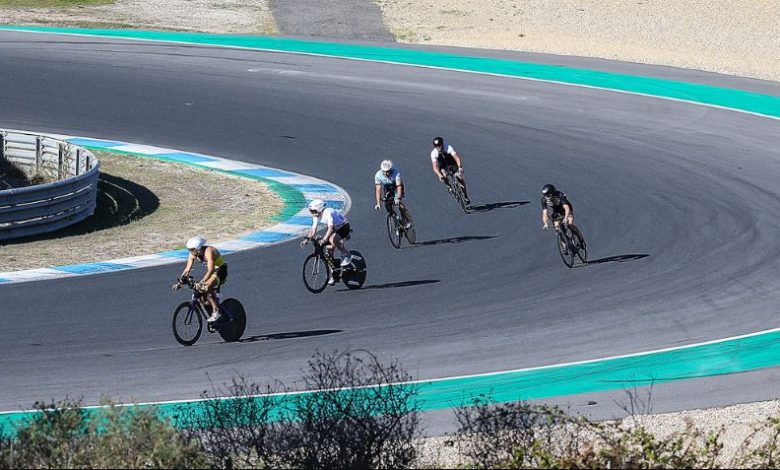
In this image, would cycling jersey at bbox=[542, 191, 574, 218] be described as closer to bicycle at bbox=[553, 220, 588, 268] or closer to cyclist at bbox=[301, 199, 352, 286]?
bicycle at bbox=[553, 220, 588, 268]

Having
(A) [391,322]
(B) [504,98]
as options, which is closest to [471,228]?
(A) [391,322]

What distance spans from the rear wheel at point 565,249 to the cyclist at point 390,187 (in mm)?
2930

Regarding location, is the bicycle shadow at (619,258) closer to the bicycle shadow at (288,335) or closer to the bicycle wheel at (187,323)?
the bicycle shadow at (288,335)

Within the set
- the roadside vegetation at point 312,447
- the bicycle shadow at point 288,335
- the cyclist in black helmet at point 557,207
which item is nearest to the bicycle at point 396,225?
the cyclist in black helmet at point 557,207

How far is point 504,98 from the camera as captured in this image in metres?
36.9

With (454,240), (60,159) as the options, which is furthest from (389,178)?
(60,159)

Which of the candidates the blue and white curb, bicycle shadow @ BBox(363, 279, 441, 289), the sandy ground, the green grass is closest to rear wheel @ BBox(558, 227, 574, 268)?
bicycle shadow @ BBox(363, 279, 441, 289)

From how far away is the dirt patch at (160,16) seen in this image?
45.7 metres

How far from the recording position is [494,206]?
26453 millimetres

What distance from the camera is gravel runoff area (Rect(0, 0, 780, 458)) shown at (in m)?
43.8

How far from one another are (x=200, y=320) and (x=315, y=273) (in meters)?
3.13

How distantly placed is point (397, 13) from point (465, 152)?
18.0 m

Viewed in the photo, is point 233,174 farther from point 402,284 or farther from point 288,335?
point 288,335

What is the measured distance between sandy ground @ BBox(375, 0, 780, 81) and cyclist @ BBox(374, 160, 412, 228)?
21.0 m
